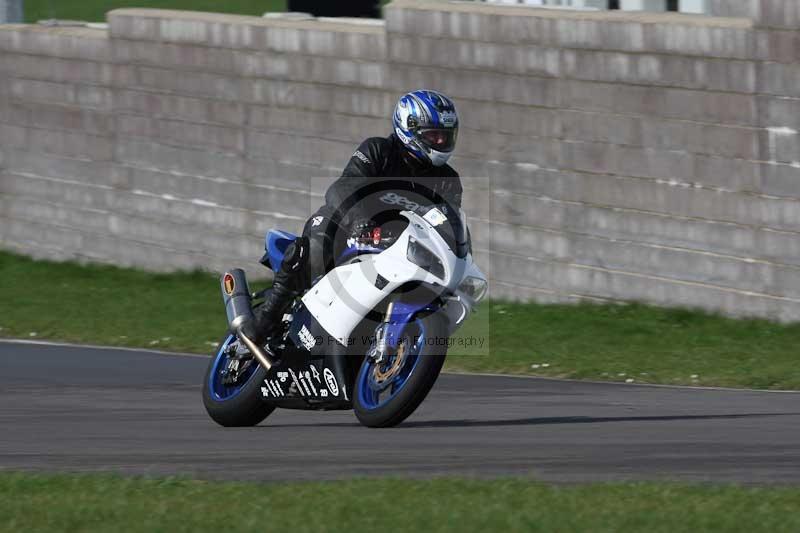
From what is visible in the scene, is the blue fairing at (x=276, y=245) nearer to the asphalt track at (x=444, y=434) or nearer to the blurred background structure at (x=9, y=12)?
the asphalt track at (x=444, y=434)

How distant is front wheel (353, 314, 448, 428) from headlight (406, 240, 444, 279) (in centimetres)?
24

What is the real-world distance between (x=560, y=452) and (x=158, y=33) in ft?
44.1

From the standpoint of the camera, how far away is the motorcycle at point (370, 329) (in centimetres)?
845

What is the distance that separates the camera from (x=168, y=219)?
20.6 meters

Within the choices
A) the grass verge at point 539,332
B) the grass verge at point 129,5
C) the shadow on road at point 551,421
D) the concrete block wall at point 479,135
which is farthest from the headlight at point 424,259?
the grass verge at point 129,5

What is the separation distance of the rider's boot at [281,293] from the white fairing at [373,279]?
0.14m

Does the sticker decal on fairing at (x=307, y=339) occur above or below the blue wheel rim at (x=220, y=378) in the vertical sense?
above

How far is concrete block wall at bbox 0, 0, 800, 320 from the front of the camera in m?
14.3

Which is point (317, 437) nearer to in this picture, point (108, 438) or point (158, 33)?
point (108, 438)

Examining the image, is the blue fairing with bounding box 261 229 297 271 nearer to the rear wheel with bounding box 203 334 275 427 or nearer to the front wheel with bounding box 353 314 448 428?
the rear wheel with bounding box 203 334 275 427

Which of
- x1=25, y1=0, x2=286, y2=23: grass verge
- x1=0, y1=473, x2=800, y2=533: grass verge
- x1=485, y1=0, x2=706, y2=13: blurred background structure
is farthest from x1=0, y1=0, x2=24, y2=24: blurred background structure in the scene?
x1=0, y1=473, x2=800, y2=533: grass verge

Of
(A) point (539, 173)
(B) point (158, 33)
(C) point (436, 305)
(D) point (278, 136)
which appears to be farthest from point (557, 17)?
(C) point (436, 305)

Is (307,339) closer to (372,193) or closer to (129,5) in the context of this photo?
(372,193)

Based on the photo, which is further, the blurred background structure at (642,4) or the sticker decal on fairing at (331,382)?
the blurred background structure at (642,4)
